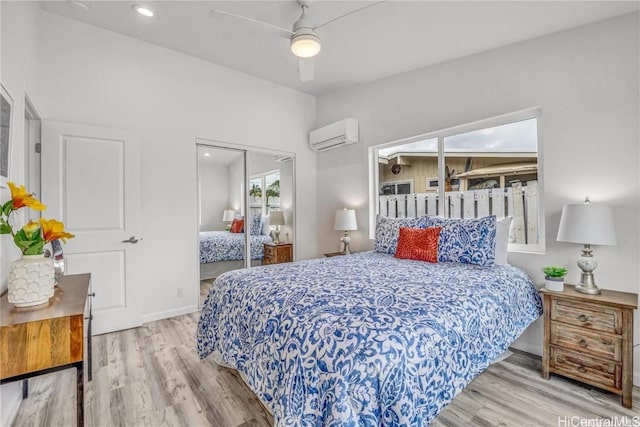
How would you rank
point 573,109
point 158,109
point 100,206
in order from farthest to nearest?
point 158,109
point 100,206
point 573,109

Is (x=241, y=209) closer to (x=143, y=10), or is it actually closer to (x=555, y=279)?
(x=143, y=10)

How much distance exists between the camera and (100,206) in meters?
2.89

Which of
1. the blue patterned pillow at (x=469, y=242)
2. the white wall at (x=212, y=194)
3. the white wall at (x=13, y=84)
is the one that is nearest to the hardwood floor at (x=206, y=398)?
the white wall at (x=13, y=84)

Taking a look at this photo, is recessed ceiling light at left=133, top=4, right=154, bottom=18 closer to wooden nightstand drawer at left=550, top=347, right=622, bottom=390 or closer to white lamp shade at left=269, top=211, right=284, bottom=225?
white lamp shade at left=269, top=211, right=284, bottom=225

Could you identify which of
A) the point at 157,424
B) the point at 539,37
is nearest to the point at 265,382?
the point at 157,424

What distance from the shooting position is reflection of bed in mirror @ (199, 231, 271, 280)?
3.70 meters

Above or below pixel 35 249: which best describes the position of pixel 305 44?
above

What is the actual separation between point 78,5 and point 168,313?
304 cm

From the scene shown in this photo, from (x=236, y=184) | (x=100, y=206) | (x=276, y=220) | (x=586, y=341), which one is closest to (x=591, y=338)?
(x=586, y=341)

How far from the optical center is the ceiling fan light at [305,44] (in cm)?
212

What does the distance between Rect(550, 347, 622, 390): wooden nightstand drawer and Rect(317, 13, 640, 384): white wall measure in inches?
16.7

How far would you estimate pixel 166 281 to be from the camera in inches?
132

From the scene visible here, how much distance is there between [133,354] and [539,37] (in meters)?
4.39

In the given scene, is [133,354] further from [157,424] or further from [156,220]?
[156,220]
